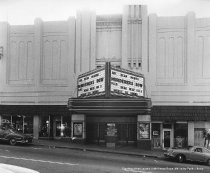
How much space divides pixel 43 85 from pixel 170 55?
11.1 meters

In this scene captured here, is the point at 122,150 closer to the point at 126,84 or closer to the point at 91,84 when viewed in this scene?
the point at 126,84

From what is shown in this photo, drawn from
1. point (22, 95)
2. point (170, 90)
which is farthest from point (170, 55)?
point (22, 95)

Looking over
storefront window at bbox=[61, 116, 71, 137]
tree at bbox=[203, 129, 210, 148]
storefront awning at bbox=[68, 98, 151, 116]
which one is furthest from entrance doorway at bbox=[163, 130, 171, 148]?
storefront window at bbox=[61, 116, 71, 137]

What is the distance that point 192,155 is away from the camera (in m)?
22.0

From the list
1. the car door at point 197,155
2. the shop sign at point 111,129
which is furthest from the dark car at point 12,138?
the car door at point 197,155

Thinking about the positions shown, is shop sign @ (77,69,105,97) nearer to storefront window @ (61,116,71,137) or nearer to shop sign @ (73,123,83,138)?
shop sign @ (73,123,83,138)

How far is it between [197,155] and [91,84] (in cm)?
947

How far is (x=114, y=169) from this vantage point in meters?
16.9

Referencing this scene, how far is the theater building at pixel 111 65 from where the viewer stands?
28812 millimetres

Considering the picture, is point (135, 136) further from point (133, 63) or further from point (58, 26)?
point (58, 26)

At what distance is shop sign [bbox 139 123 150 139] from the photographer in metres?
29.2

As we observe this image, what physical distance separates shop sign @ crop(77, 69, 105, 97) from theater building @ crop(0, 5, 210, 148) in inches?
3.5

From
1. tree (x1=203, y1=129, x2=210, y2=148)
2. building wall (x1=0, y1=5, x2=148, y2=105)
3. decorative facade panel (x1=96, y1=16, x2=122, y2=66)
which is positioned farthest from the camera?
decorative facade panel (x1=96, y1=16, x2=122, y2=66)

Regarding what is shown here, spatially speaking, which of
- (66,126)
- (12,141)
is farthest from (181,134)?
(12,141)
